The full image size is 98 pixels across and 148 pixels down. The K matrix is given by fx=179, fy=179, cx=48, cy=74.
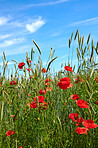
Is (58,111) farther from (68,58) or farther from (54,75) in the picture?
(54,75)

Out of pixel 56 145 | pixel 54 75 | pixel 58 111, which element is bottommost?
pixel 56 145

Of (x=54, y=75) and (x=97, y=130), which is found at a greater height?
(x=54, y=75)

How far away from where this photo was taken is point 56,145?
161 cm

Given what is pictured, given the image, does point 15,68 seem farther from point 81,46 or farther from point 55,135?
point 55,135

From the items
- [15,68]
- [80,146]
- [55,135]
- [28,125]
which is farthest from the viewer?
[15,68]

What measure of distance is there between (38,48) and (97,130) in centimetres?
93

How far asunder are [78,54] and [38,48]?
0.51m

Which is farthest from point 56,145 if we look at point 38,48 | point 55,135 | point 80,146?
point 38,48

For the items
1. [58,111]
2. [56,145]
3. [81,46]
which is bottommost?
[56,145]

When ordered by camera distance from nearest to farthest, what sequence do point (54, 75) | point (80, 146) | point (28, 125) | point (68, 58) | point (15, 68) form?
point (80, 146) < point (28, 125) < point (68, 58) < point (15, 68) < point (54, 75)

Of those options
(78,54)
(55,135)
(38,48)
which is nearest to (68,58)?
(78,54)

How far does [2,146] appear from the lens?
1.44m

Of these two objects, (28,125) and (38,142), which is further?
(28,125)

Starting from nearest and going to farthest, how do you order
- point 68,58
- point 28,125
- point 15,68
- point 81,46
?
point 28,125
point 81,46
point 68,58
point 15,68
